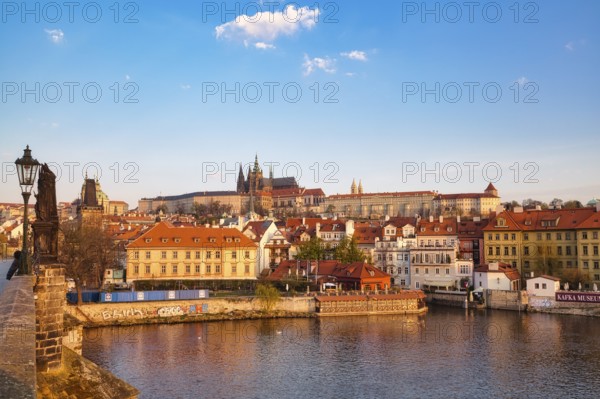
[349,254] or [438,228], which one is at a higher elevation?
A: [438,228]

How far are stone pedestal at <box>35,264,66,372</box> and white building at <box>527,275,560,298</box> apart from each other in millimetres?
50436

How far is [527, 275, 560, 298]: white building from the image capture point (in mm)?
52625

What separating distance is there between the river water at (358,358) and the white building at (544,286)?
17.3 ft

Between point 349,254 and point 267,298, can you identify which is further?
point 349,254

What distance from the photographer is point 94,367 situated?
10812 millimetres

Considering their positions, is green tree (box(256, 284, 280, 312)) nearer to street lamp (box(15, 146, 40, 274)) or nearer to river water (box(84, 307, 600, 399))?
river water (box(84, 307, 600, 399))

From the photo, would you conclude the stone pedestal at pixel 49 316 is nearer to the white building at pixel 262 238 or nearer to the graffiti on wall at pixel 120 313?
the graffiti on wall at pixel 120 313

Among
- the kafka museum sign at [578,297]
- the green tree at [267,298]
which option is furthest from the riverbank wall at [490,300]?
the green tree at [267,298]

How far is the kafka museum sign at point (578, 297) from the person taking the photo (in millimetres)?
49844

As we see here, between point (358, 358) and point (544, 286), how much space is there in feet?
91.0

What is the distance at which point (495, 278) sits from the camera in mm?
56719

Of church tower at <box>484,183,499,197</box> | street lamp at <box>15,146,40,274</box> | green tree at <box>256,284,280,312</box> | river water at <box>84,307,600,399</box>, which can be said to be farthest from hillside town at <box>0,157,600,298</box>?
church tower at <box>484,183,499,197</box>

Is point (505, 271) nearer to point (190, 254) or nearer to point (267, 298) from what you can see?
point (267, 298)

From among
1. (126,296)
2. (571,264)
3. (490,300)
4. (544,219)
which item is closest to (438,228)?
(544,219)
